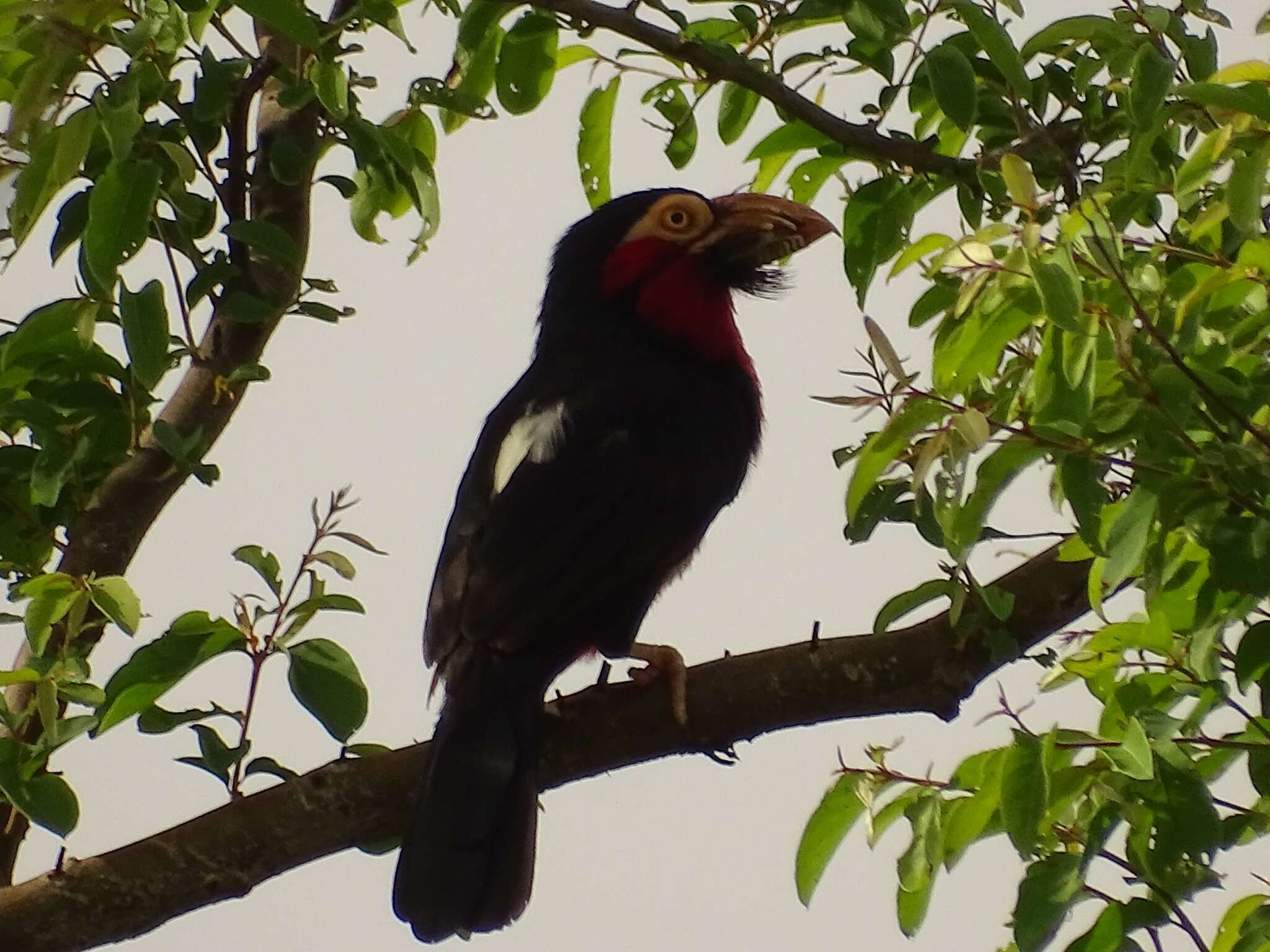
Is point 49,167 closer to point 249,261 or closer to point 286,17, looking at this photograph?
point 286,17

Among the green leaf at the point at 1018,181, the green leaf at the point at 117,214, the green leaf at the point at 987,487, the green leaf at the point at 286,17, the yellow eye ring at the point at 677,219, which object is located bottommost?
the green leaf at the point at 987,487

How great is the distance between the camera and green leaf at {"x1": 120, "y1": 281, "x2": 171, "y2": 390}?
190 cm

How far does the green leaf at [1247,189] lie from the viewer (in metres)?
1.56

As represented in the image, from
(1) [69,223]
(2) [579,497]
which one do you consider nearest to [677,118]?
(2) [579,497]

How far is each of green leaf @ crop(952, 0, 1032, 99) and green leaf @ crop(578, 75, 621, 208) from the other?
65cm

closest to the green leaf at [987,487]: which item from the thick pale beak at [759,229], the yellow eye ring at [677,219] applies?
the thick pale beak at [759,229]

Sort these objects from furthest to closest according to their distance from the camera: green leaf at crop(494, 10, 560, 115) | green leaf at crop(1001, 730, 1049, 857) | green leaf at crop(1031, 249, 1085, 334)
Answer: green leaf at crop(494, 10, 560, 115) < green leaf at crop(1001, 730, 1049, 857) < green leaf at crop(1031, 249, 1085, 334)

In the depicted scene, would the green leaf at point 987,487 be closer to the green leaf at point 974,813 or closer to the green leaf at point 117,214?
the green leaf at point 974,813

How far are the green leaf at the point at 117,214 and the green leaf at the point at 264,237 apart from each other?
242 mm

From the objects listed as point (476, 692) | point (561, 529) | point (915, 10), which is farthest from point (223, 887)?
point (915, 10)

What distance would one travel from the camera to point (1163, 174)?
74.5 inches

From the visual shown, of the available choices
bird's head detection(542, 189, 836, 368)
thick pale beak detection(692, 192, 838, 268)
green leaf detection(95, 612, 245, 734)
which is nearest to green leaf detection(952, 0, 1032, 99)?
thick pale beak detection(692, 192, 838, 268)

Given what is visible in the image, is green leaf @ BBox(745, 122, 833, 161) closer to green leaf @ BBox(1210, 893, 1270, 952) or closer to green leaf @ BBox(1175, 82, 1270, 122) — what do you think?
green leaf @ BBox(1175, 82, 1270, 122)

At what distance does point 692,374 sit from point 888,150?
Result: 0.94 m
